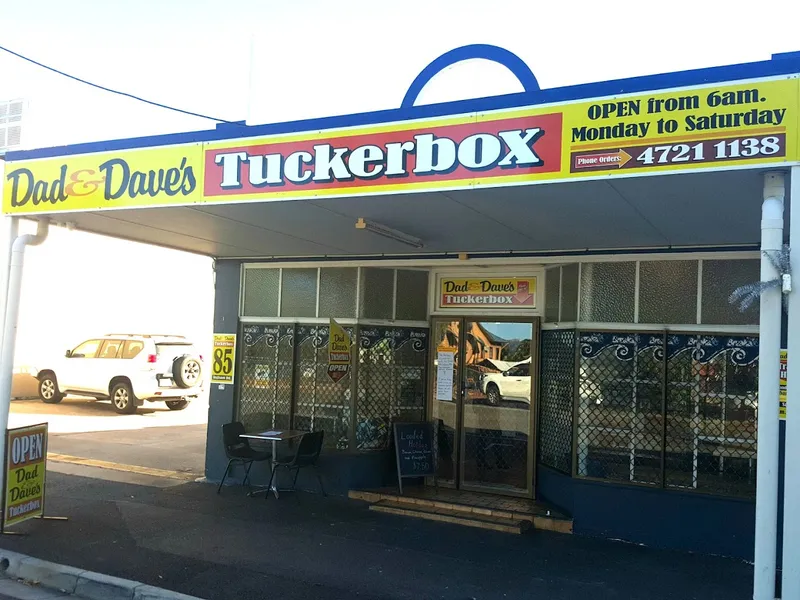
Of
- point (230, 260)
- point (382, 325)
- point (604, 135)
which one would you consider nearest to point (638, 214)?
point (604, 135)

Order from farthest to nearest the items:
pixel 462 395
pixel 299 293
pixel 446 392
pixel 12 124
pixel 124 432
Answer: pixel 12 124
pixel 124 432
pixel 299 293
pixel 446 392
pixel 462 395

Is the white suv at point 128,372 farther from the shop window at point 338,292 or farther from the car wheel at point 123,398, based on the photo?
the shop window at point 338,292

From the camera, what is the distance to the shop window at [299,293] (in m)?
9.67

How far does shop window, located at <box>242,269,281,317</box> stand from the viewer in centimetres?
991

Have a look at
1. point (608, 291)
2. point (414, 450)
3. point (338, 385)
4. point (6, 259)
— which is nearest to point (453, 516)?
point (414, 450)

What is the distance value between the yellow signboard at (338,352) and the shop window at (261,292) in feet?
3.70

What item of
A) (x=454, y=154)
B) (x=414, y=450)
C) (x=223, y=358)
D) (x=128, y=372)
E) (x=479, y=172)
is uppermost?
(x=454, y=154)

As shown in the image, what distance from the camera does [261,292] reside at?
10.0 m

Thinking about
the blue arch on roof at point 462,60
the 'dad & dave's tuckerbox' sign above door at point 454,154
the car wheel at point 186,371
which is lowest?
the car wheel at point 186,371

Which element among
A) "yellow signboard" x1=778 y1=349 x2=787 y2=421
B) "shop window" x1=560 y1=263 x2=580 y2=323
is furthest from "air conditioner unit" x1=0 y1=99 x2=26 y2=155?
"yellow signboard" x1=778 y1=349 x2=787 y2=421

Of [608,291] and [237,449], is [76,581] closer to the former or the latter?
[237,449]

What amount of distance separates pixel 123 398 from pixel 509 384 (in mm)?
12787

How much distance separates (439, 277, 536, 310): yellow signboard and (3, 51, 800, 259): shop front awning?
661mm

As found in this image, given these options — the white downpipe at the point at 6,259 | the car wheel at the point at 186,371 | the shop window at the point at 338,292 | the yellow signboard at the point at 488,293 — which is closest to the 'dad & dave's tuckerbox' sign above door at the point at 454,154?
the white downpipe at the point at 6,259
